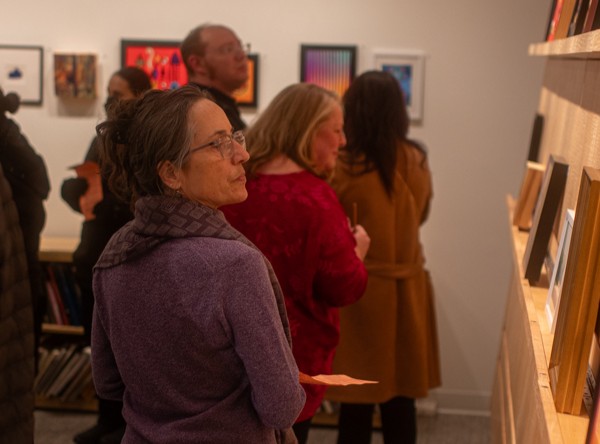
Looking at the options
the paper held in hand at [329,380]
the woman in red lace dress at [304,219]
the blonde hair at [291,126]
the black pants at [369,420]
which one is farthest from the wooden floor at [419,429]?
the paper held in hand at [329,380]

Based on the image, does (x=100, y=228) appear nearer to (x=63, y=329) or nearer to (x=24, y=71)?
(x=63, y=329)

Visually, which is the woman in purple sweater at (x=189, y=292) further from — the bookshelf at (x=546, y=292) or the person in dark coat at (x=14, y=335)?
the person in dark coat at (x=14, y=335)

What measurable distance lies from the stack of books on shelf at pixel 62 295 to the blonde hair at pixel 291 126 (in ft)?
7.09

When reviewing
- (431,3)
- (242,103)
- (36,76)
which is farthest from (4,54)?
(431,3)

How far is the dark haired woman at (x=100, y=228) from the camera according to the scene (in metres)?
3.36

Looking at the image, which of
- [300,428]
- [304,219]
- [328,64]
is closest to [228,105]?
[304,219]

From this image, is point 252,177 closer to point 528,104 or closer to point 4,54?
point 528,104

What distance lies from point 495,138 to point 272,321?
9.54 feet

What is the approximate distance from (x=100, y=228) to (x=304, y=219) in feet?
4.76

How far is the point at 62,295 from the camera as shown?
14.0ft

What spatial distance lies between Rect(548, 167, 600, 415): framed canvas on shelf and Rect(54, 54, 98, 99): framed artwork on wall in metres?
3.37

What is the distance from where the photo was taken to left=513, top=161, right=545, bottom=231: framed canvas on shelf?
264cm

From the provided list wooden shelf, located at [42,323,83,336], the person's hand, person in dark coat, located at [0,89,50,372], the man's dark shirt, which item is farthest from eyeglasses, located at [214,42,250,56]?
wooden shelf, located at [42,323,83,336]

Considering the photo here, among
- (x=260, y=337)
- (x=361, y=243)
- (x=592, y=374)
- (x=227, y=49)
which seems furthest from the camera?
(x=227, y=49)
